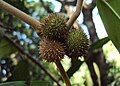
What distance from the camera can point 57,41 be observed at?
1243 millimetres

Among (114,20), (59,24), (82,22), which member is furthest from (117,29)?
(82,22)

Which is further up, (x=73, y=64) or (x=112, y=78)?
(x=112, y=78)

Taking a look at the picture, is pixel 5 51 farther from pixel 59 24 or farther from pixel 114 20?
pixel 114 20

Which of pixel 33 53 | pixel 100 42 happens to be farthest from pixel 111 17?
pixel 33 53

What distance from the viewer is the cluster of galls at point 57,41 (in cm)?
121

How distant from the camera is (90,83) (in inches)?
90.3

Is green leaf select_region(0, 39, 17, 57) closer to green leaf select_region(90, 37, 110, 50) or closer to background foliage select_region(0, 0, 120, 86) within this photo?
background foliage select_region(0, 0, 120, 86)

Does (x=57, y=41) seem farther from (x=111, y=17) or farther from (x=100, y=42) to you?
(x=100, y=42)

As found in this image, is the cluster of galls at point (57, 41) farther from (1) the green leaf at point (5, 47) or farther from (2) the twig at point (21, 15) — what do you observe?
(1) the green leaf at point (5, 47)

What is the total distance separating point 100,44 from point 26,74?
482mm

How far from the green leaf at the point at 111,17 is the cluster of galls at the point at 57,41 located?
0.41ft

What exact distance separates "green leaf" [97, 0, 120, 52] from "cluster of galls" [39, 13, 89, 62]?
5.0 inches

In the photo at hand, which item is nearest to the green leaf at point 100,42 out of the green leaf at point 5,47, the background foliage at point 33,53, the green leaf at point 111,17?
the background foliage at point 33,53

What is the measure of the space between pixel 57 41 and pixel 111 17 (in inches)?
7.8
